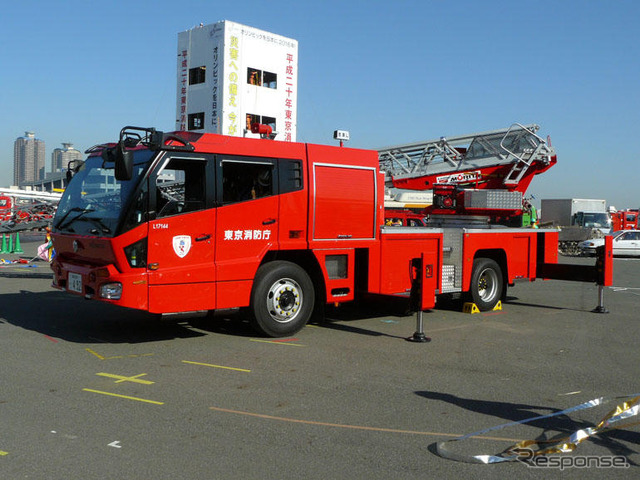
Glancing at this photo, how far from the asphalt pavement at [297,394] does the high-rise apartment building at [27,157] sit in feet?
469

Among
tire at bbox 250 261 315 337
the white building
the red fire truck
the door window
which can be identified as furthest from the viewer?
the white building

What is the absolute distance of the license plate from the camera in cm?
787

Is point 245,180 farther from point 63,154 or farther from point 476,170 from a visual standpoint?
point 63,154

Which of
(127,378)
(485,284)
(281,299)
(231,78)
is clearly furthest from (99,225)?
(231,78)

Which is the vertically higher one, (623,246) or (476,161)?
(476,161)

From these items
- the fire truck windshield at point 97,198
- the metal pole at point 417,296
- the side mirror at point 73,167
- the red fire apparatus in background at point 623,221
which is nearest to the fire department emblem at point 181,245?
the fire truck windshield at point 97,198

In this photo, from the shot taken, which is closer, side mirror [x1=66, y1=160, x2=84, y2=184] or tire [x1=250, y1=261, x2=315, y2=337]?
tire [x1=250, y1=261, x2=315, y2=337]

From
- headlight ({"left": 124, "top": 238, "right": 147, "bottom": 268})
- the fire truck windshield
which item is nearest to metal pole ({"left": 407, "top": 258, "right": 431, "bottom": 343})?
headlight ({"left": 124, "top": 238, "right": 147, "bottom": 268})

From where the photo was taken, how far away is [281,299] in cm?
852

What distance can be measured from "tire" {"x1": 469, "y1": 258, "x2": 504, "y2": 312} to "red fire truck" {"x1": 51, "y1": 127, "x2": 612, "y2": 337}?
143 cm

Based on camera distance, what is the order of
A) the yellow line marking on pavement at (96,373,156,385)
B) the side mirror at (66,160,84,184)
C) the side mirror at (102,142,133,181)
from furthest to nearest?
the side mirror at (66,160,84,184), the side mirror at (102,142,133,181), the yellow line marking on pavement at (96,373,156,385)

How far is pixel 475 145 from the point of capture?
53.6 ft

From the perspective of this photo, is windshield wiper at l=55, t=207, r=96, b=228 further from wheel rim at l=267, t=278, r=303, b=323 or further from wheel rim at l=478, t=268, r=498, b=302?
wheel rim at l=478, t=268, r=498, b=302

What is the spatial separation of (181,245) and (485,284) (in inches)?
251
